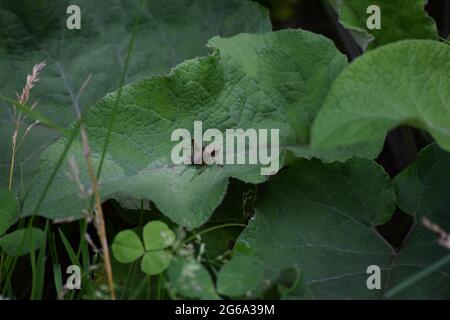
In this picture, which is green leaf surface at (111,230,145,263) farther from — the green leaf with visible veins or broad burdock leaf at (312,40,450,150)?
broad burdock leaf at (312,40,450,150)

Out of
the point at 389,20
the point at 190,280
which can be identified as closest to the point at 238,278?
the point at 190,280

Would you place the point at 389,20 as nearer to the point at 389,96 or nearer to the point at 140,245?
the point at 389,96

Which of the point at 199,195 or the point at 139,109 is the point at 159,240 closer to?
the point at 199,195

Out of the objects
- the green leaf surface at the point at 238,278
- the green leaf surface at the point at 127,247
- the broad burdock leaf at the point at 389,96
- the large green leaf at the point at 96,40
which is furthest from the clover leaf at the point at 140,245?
the large green leaf at the point at 96,40

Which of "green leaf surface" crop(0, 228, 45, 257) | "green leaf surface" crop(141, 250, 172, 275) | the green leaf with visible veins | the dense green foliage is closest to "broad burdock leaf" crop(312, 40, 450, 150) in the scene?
the dense green foliage

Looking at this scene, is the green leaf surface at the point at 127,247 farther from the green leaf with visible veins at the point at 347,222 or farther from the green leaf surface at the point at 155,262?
the green leaf with visible veins at the point at 347,222
